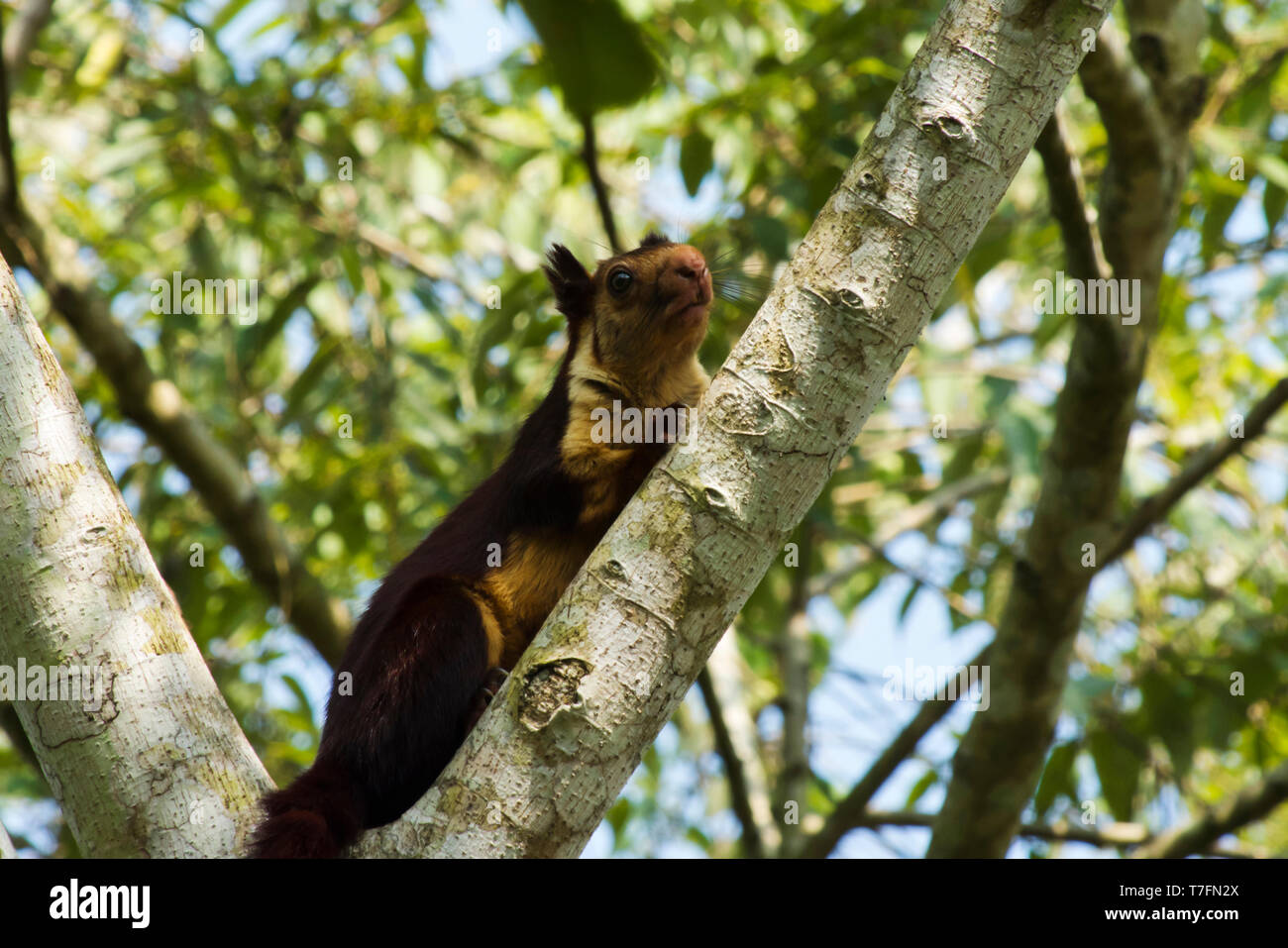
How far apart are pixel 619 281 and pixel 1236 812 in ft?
12.0

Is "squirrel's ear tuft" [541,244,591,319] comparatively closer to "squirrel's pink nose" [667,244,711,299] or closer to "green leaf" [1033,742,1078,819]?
"squirrel's pink nose" [667,244,711,299]

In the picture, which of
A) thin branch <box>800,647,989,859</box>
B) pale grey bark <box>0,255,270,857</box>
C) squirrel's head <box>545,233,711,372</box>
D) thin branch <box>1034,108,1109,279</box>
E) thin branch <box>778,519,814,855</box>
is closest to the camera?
pale grey bark <box>0,255,270,857</box>

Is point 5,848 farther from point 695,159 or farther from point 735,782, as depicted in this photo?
point 735,782

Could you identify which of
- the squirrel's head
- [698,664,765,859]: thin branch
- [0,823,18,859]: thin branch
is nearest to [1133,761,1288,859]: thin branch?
[698,664,765,859]: thin branch

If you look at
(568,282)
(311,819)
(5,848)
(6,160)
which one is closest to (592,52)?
(568,282)

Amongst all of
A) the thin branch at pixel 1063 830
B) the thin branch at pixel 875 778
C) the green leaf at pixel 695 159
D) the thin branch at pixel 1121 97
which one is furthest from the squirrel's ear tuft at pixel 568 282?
the thin branch at pixel 1063 830

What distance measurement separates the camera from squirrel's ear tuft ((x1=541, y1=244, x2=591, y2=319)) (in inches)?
225

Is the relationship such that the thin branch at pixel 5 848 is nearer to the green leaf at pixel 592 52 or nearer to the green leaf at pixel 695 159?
the green leaf at pixel 592 52

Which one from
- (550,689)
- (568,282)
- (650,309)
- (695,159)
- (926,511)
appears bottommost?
(550,689)

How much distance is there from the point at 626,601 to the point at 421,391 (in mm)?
4942

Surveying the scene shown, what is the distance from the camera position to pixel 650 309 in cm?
529

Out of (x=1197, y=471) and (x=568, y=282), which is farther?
(x=1197, y=471)

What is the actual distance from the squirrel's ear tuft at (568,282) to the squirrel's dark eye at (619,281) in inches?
8.2

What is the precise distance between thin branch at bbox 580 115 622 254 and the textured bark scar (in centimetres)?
316
